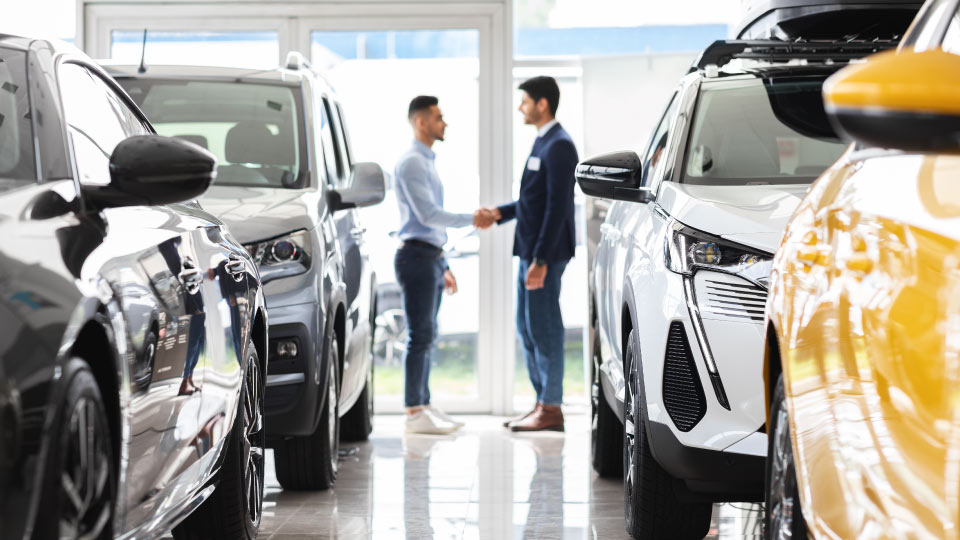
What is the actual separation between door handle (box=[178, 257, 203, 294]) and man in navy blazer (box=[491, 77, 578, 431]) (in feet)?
19.2

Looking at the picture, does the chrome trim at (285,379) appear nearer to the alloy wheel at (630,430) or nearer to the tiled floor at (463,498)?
the tiled floor at (463,498)

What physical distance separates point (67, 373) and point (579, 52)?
9.00 m

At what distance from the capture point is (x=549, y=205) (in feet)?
31.8

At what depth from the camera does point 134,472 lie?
10.4 ft

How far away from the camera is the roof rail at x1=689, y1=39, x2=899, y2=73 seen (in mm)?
5566

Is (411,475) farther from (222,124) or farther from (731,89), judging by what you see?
(731,89)

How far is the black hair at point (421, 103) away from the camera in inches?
407

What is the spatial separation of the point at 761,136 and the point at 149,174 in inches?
115

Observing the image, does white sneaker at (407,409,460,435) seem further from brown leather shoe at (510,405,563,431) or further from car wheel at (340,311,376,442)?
car wheel at (340,311,376,442)

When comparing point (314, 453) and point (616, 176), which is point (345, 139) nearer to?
point (314, 453)

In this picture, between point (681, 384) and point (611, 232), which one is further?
point (611, 232)

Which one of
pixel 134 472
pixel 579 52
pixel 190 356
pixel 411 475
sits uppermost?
pixel 579 52

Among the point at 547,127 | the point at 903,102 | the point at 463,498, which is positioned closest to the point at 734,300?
the point at 903,102

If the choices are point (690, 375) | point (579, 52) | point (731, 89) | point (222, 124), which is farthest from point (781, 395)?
point (579, 52)
